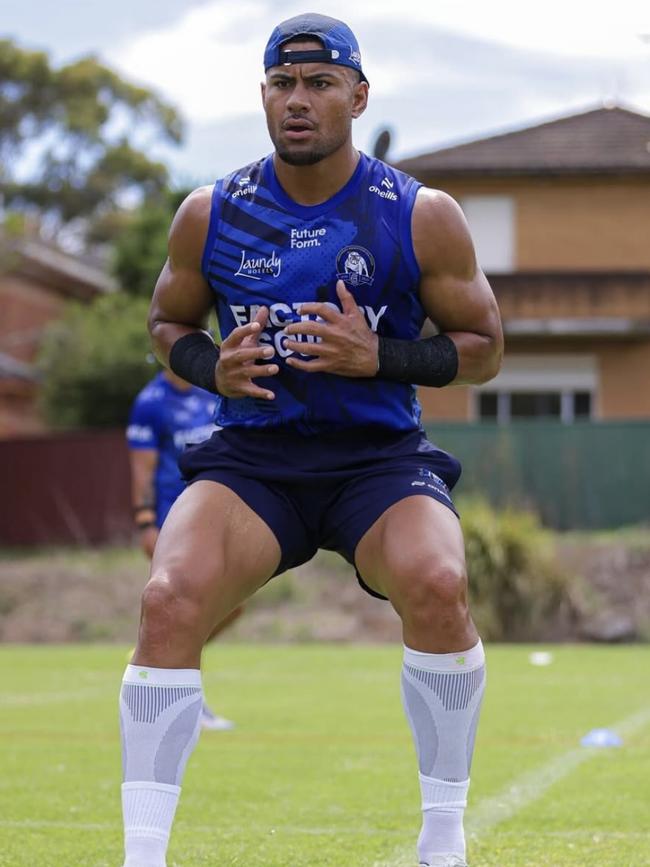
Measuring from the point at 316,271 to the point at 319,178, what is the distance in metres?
0.32

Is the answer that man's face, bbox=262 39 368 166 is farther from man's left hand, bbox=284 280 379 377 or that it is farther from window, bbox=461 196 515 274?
window, bbox=461 196 515 274

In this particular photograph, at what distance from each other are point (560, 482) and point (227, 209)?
21.7 metres

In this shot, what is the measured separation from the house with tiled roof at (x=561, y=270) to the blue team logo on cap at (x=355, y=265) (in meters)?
28.2

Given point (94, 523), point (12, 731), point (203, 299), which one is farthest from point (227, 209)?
point (94, 523)

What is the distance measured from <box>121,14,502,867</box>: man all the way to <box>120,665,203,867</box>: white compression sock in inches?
3.4

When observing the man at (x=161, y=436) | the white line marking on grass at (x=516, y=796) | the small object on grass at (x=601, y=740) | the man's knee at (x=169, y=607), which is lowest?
the small object on grass at (x=601, y=740)

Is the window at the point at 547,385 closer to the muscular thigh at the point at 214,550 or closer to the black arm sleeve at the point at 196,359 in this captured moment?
the black arm sleeve at the point at 196,359

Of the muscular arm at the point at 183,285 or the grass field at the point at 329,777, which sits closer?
the muscular arm at the point at 183,285

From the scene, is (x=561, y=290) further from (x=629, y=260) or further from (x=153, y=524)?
(x=153, y=524)

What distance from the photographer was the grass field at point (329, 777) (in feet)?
19.6

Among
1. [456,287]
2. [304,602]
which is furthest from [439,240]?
[304,602]

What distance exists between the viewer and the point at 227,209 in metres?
5.37

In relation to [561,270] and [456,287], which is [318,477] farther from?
[561,270]

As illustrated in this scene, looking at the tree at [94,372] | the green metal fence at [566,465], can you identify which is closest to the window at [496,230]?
the green metal fence at [566,465]
